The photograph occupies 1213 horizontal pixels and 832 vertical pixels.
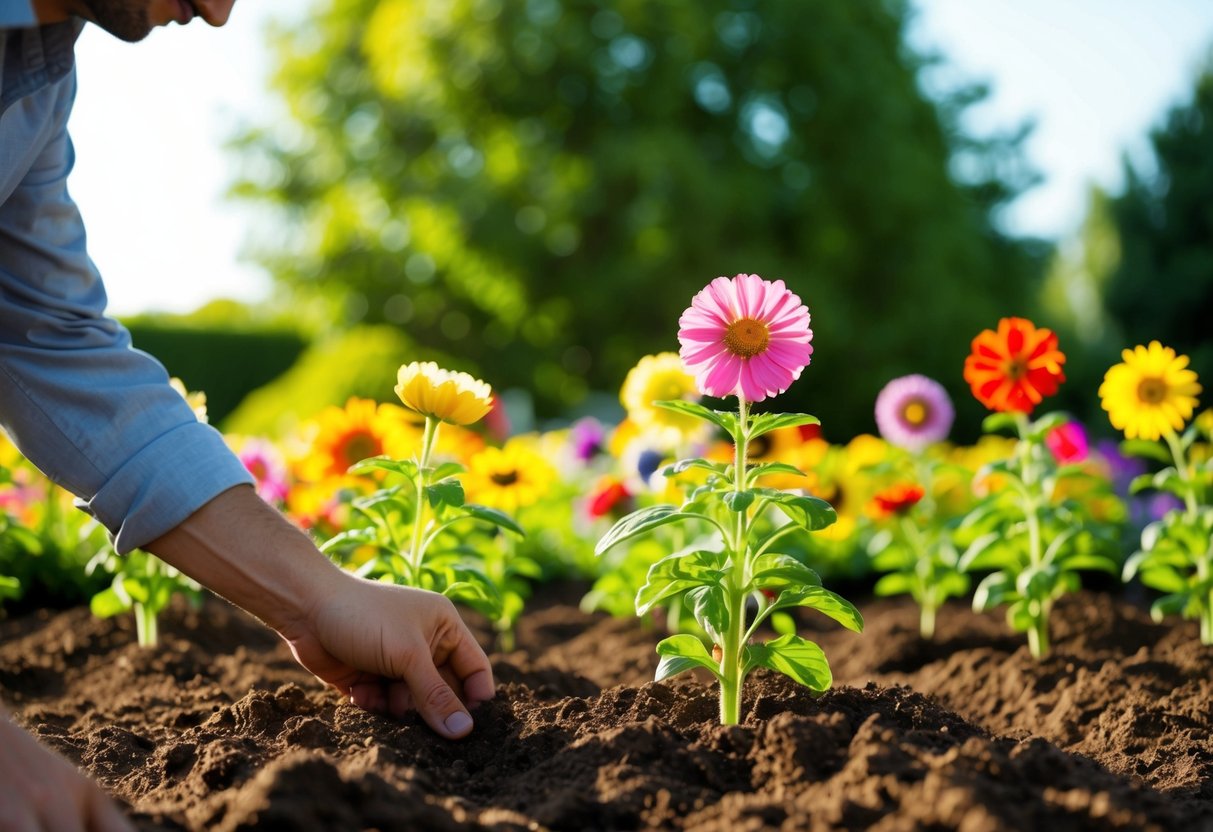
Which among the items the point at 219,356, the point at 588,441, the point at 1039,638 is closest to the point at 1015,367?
the point at 1039,638

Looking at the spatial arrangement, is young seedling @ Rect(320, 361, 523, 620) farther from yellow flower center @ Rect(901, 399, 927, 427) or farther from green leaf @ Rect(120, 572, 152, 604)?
yellow flower center @ Rect(901, 399, 927, 427)

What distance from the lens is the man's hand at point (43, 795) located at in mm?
1204

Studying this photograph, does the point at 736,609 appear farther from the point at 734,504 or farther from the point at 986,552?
the point at 986,552

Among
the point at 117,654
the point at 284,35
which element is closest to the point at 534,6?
the point at 284,35

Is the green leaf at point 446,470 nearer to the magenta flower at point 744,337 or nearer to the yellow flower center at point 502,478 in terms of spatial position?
the magenta flower at point 744,337

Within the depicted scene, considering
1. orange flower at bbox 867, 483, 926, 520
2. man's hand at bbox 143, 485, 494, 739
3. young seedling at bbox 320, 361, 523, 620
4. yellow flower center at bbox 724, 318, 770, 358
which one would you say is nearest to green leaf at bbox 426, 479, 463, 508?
young seedling at bbox 320, 361, 523, 620

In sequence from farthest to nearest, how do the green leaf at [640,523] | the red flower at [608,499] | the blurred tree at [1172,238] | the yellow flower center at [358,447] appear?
the blurred tree at [1172,238] < the red flower at [608,499] < the yellow flower center at [358,447] < the green leaf at [640,523]

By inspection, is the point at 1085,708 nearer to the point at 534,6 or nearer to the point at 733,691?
the point at 733,691

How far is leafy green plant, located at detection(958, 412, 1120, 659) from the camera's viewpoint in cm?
302

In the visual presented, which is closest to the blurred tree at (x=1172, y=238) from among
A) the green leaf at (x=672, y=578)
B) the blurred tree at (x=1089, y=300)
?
the blurred tree at (x=1089, y=300)

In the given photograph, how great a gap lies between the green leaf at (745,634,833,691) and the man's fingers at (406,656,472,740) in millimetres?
459

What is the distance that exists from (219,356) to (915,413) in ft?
46.4

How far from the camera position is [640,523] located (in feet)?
6.12

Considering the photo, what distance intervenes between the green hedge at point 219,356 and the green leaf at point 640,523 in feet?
46.8
